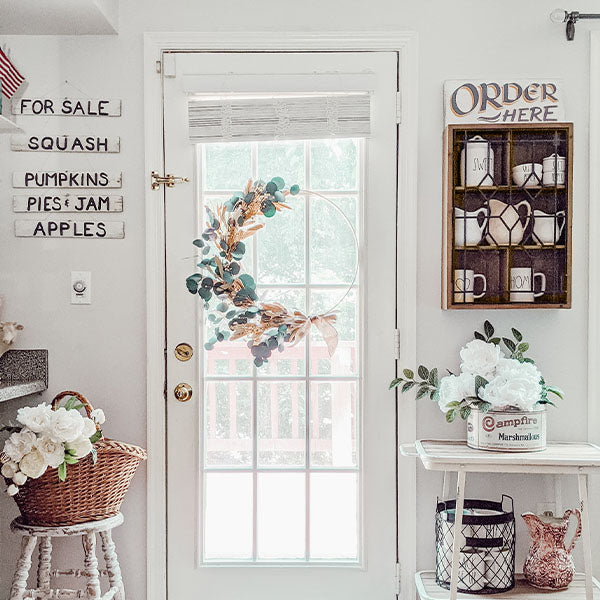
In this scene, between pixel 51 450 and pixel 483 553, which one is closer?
pixel 51 450

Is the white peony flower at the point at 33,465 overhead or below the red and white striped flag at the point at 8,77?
below

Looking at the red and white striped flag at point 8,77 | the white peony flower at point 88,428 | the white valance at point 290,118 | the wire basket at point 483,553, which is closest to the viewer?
the white peony flower at point 88,428

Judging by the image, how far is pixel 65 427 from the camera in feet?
8.18

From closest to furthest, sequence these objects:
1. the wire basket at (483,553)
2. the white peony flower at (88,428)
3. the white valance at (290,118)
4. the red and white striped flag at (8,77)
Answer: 1. the white peony flower at (88,428)
2. the wire basket at (483,553)
3. the red and white striped flag at (8,77)
4. the white valance at (290,118)

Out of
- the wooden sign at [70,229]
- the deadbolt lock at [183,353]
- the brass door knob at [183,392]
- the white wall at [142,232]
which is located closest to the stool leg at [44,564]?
the white wall at [142,232]

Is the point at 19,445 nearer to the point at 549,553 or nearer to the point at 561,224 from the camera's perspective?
the point at 549,553

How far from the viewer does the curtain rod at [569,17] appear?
9.43 ft

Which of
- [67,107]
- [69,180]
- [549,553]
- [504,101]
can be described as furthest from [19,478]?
[504,101]

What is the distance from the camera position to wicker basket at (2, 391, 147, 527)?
2570 mm

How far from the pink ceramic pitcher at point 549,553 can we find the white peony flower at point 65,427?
1.52m

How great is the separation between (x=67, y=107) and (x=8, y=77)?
23 centimetres

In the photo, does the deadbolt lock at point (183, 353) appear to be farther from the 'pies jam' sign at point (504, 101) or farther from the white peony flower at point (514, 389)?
the 'pies jam' sign at point (504, 101)

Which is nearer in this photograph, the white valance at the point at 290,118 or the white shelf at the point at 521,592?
the white shelf at the point at 521,592

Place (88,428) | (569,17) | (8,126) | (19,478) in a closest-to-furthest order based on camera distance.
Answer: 1. (19,478)
2. (88,428)
3. (8,126)
4. (569,17)
